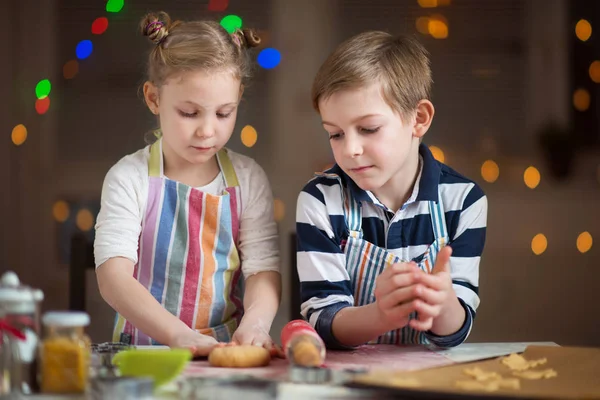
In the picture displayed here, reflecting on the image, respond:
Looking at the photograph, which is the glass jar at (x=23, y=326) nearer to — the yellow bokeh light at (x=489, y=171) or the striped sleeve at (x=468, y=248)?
the striped sleeve at (x=468, y=248)

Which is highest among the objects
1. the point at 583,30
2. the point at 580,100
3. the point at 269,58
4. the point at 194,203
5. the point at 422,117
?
the point at 583,30

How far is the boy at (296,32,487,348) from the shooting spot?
1250 mm

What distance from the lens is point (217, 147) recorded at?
4.53 ft

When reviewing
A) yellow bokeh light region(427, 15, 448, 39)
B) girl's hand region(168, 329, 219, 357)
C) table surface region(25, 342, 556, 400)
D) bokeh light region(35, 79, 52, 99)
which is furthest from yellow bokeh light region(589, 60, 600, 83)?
girl's hand region(168, 329, 219, 357)

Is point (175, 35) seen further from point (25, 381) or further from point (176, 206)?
point (25, 381)

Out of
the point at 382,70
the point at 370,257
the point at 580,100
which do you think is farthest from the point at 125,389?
the point at 580,100

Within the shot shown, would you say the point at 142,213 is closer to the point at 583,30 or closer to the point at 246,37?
the point at 246,37

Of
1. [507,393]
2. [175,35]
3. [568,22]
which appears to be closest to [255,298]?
[175,35]

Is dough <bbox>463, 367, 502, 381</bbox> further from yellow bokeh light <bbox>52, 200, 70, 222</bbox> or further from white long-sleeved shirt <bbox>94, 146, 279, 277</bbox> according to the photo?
yellow bokeh light <bbox>52, 200, 70, 222</bbox>

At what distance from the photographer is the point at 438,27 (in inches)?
98.6

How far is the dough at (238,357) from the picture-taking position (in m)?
1.02

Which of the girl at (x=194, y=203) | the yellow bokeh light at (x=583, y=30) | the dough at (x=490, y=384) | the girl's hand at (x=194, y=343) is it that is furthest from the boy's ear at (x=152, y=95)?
the yellow bokeh light at (x=583, y=30)

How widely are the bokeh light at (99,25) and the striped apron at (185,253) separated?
3.60 ft

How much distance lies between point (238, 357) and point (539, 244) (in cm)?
174
